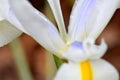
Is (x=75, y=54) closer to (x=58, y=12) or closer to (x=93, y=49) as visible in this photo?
(x=93, y=49)

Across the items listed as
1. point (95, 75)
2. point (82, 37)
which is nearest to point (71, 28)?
point (82, 37)

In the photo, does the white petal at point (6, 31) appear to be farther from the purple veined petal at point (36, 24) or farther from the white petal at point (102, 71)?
the white petal at point (102, 71)

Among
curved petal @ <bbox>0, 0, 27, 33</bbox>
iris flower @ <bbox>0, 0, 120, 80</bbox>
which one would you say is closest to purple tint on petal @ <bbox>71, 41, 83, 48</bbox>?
iris flower @ <bbox>0, 0, 120, 80</bbox>

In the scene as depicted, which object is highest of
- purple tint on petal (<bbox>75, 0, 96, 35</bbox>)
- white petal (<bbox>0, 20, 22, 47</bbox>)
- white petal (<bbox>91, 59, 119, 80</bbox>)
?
purple tint on petal (<bbox>75, 0, 96, 35</bbox>)

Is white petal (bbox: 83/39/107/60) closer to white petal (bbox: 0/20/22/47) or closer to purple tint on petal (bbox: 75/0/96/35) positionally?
purple tint on petal (bbox: 75/0/96/35)

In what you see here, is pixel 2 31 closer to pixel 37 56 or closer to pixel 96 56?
pixel 96 56

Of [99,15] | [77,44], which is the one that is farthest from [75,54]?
[99,15]

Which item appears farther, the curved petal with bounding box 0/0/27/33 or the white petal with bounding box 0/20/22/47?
the white petal with bounding box 0/20/22/47
